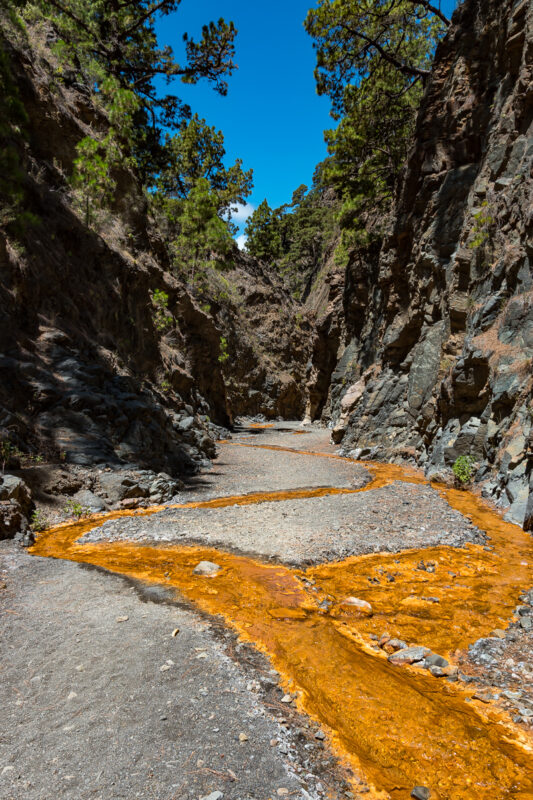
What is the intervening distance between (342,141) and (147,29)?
39.8ft

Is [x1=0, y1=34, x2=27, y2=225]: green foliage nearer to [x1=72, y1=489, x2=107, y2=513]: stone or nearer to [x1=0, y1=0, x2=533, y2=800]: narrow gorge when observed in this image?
[x1=0, y1=0, x2=533, y2=800]: narrow gorge

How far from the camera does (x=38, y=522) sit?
7715 mm

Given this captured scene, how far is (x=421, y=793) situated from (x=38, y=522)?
753 cm

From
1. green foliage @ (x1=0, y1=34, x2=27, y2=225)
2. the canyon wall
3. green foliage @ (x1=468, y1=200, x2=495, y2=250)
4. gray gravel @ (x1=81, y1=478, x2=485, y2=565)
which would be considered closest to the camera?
gray gravel @ (x1=81, y1=478, x2=485, y2=565)

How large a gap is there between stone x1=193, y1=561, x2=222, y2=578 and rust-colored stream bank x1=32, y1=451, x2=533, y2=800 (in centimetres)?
11

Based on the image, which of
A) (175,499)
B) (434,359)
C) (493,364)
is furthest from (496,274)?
(175,499)

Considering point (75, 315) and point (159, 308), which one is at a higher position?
point (159, 308)

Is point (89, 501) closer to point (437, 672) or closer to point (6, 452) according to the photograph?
point (6, 452)

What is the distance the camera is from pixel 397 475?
13.8m

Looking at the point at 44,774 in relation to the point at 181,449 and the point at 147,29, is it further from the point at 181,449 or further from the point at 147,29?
the point at 147,29

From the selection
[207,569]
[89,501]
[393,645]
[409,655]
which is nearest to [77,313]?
[89,501]

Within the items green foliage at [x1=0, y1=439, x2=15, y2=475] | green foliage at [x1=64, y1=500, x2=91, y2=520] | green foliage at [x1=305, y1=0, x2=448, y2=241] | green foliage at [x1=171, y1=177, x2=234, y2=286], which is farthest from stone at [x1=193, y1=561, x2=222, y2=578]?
green foliage at [x1=171, y1=177, x2=234, y2=286]

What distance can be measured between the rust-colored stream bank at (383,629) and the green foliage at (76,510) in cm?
55

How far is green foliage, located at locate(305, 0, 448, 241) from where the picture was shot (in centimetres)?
1703
